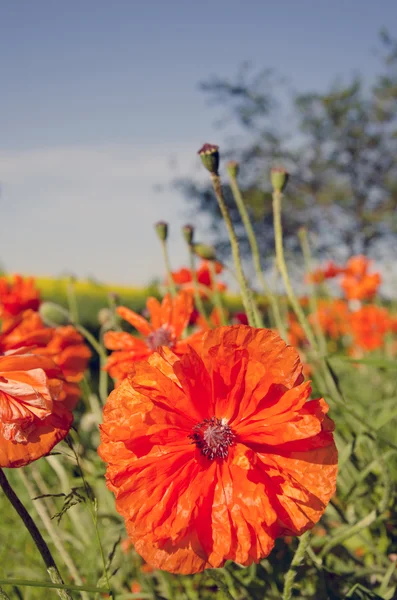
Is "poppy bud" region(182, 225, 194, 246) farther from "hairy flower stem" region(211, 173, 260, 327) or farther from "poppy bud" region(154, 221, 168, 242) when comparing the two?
"hairy flower stem" region(211, 173, 260, 327)

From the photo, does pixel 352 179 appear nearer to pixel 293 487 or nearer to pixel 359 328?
pixel 359 328

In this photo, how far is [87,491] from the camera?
66 cm

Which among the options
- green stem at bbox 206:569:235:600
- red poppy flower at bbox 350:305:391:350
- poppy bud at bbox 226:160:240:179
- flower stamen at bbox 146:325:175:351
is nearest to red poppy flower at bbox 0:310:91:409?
flower stamen at bbox 146:325:175:351

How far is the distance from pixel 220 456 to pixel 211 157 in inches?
14.2

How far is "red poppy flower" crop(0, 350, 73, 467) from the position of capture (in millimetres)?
602

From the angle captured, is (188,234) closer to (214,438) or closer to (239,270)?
(239,270)

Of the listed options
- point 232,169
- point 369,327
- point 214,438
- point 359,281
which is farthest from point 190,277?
point 359,281

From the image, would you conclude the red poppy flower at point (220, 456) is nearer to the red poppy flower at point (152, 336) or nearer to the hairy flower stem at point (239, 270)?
the hairy flower stem at point (239, 270)

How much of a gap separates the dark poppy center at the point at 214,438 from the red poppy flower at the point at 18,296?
1.21 metres

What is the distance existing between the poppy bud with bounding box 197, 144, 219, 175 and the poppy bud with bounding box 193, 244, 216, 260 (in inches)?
18.0

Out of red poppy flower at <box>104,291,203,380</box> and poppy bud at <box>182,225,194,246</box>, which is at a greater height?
poppy bud at <box>182,225,194,246</box>

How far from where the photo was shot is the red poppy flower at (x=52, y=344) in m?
0.79

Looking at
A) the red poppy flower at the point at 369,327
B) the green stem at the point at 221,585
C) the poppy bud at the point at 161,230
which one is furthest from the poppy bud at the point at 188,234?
the red poppy flower at the point at 369,327

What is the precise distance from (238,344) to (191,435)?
0.38 feet
